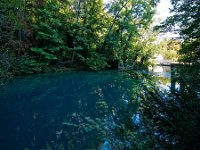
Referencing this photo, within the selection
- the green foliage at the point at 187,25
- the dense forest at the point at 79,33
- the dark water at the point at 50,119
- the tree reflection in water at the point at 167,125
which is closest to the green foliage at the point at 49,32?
the dense forest at the point at 79,33

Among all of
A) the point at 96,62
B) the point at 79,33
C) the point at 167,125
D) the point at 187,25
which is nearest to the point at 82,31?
the point at 79,33

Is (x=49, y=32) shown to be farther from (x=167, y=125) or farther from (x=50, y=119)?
(x=167, y=125)

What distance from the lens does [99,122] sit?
16.1 ft

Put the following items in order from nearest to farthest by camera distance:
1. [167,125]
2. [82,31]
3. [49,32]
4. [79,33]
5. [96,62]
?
[167,125] < [49,32] < [79,33] < [82,31] < [96,62]

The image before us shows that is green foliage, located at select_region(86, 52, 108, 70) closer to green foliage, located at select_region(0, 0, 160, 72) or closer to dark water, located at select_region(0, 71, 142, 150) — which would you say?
green foliage, located at select_region(0, 0, 160, 72)

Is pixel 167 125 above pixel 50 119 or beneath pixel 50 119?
above

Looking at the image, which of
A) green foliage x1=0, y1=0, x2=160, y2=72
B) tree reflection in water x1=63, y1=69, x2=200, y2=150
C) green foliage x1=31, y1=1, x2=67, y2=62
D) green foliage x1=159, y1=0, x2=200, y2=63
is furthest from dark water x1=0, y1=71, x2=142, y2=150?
green foliage x1=31, y1=1, x2=67, y2=62

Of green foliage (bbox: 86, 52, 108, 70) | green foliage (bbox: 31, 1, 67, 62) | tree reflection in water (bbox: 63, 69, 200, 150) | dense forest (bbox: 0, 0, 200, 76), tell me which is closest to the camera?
tree reflection in water (bbox: 63, 69, 200, 150)

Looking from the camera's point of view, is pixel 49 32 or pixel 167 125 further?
pixel 49 32

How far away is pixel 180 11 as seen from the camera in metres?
4.84

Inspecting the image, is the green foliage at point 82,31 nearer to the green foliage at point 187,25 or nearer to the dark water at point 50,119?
the dark water at point 50,119

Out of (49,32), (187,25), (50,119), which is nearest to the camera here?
(187,25)

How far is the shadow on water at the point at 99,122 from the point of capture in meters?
2.69

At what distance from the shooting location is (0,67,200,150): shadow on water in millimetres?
2688
